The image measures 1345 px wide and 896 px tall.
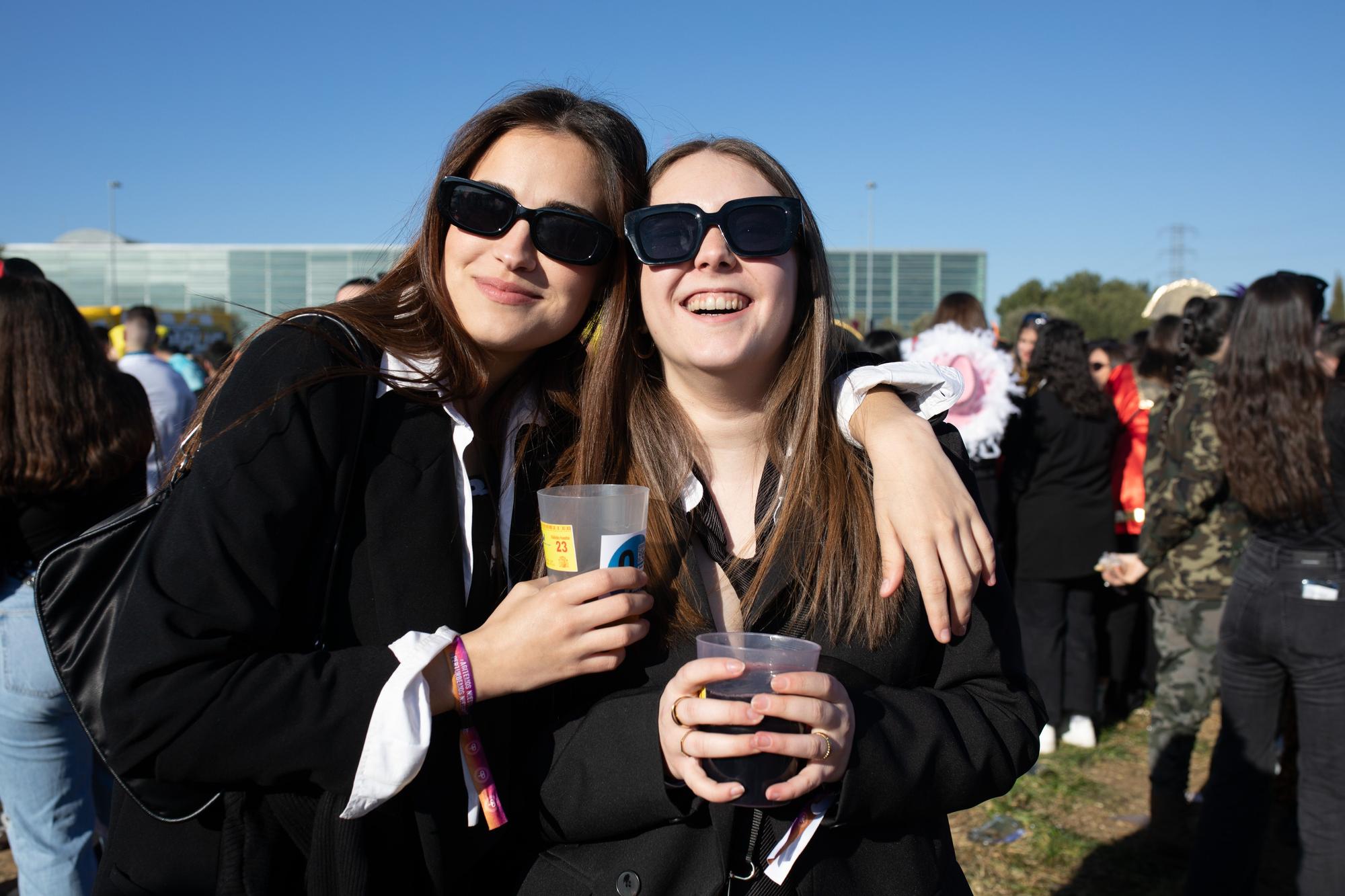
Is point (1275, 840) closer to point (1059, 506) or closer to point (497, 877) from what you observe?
point (1059, 506)

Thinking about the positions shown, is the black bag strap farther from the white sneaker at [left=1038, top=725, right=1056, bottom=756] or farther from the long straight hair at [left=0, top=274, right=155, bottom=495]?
the white sneaker at [left=1038, top=725, right=1056, bottom=756]

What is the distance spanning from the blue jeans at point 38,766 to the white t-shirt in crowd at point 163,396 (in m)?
2.09

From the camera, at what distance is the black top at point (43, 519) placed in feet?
10.6

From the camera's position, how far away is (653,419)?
2.12 m

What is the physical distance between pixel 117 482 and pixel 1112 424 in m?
5.60

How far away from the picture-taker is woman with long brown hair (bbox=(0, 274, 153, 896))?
10.3 feet

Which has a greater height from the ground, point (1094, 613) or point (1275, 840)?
point (1094, 613)

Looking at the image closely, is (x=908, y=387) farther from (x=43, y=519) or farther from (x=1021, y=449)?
(x=1021, y=449)

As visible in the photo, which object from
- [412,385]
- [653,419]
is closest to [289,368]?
[412,385]

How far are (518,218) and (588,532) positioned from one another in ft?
2.43

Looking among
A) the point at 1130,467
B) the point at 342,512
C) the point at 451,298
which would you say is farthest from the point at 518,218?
the point at 1130,467

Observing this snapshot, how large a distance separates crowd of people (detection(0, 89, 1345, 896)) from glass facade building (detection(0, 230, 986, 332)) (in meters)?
40.5

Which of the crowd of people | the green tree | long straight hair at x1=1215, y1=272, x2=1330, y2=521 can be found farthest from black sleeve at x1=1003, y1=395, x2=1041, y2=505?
the green tree

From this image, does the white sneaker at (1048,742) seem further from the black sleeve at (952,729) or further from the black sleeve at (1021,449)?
the black sleeve at (952,729)
